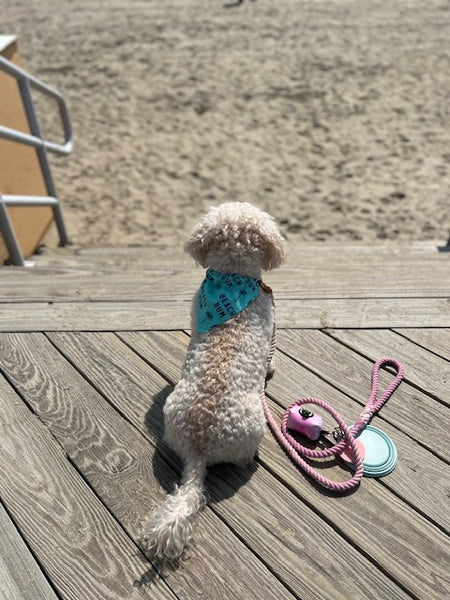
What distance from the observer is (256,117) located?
6855 millimetres

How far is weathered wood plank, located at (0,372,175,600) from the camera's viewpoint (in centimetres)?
156

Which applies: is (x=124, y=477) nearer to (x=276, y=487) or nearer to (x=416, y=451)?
(x=276, y=487)

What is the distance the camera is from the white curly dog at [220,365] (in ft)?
5.28

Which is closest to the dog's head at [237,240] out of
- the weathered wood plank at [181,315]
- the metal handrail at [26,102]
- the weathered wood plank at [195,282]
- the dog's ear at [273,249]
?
the dog's ear at [273,249]

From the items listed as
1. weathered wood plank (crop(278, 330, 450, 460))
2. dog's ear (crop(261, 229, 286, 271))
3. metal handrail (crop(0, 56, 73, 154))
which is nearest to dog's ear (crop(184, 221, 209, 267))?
dog's ear (crop(261, 229, 286, 271))

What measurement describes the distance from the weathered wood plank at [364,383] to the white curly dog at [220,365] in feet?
1.44

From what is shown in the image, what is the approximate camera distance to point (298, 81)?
7.77m

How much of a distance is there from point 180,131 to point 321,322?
4.80 meters

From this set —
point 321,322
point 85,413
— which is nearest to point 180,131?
point 321,322

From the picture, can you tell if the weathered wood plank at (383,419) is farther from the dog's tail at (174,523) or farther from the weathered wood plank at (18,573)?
the weathered wood plank at (18,573)

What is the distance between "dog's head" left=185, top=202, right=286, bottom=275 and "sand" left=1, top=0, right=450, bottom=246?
9.47 ft

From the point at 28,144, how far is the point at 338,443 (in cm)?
300

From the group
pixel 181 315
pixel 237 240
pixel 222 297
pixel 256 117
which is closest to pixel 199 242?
pixel 237 240

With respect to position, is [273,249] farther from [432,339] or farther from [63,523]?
[63,523]
